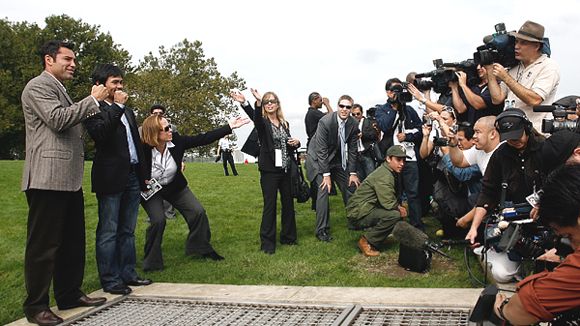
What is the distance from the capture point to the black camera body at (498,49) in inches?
217

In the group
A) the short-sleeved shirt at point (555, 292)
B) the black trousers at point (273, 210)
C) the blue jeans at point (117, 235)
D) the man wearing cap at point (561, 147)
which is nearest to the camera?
the short-sleeved shirt at point (555, 292)

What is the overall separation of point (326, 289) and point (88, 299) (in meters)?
2.14

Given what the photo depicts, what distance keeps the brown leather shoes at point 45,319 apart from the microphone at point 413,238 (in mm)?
3451

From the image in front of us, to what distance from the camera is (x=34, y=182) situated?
4.39m

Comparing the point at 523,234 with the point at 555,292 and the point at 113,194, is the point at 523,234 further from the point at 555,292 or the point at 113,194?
the point at 113,194

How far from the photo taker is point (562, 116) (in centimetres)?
412

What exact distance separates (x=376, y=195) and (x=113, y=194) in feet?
10.4

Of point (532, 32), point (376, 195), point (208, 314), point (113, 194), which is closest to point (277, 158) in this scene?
point (376, 195)

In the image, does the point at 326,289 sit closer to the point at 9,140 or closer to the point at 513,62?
the point at 513,62

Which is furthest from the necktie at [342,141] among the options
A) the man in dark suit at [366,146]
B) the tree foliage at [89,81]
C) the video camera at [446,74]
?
the tree foliage at [89,81]

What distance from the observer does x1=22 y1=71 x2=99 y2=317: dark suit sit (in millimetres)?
Result: 4410

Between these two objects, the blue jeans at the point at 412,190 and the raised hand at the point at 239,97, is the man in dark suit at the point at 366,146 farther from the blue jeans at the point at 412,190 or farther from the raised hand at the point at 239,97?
the raised hand at the point at 239,97

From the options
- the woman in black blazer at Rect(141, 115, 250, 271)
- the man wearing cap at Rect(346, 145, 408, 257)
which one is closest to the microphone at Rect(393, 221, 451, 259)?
the man wearing cap at Rect(346, 145, 408, 257)

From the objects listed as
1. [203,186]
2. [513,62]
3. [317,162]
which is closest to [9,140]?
[203,186]
